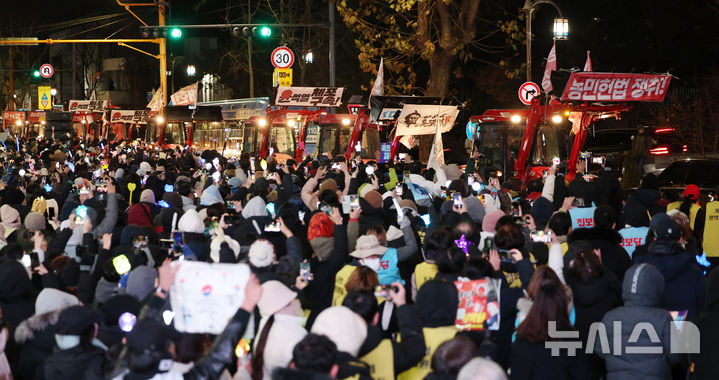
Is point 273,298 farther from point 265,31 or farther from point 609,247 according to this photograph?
point 265,31

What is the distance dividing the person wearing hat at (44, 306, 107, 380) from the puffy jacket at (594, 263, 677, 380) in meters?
3.47

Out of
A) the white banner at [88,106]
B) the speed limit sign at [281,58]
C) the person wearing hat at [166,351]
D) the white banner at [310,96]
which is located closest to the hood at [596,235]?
the person wearing hat at [166,351]

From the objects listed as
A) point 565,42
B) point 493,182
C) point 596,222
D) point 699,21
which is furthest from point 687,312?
point 565,42

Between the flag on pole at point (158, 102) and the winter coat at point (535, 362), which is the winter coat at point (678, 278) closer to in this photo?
the winter coat at point (535, 362)

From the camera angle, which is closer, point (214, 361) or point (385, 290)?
point (214, 361)

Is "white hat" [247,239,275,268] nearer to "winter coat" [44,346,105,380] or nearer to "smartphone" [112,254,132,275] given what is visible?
"smartphone" [112,254,132,275]

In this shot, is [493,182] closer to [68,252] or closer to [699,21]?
[68,252]

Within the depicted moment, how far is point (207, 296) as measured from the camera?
215 inches

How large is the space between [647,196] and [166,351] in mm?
6997

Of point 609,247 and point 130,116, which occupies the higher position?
point 130,116

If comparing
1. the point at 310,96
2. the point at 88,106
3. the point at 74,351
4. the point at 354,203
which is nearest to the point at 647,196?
the point at 354,203

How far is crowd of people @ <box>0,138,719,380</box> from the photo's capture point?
5180mm

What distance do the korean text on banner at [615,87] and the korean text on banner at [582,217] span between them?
712 centimetres

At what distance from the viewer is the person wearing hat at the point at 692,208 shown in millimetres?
11141
